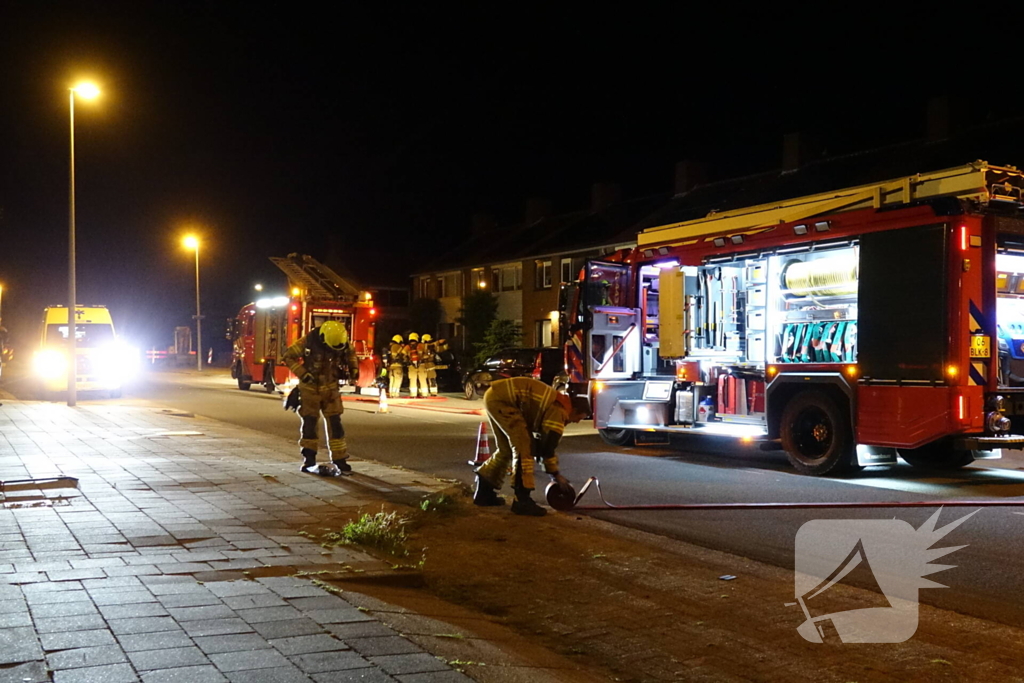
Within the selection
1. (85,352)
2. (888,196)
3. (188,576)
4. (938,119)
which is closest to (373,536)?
(188,576)

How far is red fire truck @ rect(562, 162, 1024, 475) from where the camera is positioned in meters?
9.75

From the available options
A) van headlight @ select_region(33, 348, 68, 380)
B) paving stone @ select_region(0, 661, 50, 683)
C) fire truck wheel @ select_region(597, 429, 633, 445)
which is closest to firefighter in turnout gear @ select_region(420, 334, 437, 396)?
van headlight @ select_region(33, 348, 68, 380)

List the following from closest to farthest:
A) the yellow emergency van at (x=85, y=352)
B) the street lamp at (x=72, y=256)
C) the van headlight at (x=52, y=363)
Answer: the street lamp at (x=72, y=256), the yellow emergency van at (x=85, y=352), the van headlight at (x=52, y=363)

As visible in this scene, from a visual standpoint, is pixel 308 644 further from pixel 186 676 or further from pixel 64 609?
pixel 64 609

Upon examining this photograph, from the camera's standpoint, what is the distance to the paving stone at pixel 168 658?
3.94 m

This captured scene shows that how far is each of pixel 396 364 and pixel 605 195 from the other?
60.5 feet

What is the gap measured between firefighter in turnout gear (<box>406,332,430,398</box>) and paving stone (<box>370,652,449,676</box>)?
76.0ft

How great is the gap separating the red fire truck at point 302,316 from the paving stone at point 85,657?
2125cm

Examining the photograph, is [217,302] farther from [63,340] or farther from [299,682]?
[299,682]

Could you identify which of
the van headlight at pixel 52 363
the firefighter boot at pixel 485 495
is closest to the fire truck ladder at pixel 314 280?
the van headlight at pixel 52 363

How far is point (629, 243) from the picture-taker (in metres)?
35.2

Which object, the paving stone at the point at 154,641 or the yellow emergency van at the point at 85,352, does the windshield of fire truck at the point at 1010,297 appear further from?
the yellow emergency van at the point at 85,352

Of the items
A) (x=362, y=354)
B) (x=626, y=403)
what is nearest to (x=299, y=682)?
(x=626, y=403)

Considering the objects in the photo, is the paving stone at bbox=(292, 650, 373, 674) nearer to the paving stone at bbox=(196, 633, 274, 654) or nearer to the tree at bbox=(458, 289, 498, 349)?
the paving stone at bbox=(196, 633, 274, 654)
